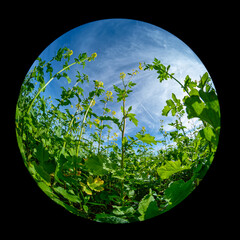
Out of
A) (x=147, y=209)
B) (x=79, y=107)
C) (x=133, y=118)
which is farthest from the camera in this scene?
(x=79, y=107)

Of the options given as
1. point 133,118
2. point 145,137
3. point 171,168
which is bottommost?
point 171,168

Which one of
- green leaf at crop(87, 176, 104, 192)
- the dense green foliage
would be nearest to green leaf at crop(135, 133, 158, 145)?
the dense green foliage

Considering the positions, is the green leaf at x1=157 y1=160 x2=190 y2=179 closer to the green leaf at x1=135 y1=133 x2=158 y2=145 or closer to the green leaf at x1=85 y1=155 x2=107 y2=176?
the green leaf at x1=135 y1=133 x2=158 y2=145

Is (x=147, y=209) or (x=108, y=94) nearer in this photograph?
(x=147, y=209)

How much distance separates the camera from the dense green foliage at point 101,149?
1.06m

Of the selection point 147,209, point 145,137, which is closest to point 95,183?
point 147,209

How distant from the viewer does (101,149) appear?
4.04 ft

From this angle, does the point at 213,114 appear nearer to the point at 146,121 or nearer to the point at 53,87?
the point at 146,121

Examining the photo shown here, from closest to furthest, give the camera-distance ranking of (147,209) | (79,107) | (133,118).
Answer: (147,209) < (133,118) < (79,107)

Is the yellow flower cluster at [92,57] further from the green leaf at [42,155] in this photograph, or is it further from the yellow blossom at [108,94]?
the green leaf at [42,155]

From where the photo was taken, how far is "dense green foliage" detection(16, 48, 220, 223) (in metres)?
1.06

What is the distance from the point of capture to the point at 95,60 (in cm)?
121

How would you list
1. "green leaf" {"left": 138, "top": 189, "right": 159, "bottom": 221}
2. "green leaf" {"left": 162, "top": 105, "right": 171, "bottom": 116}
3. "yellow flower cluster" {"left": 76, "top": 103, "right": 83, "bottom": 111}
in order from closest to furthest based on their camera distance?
"green leaf" {"left": 138, "top": 189, "right": 159, "bottom": 221}
"green leaf" {"left": 162, "top": 105, "right": 171, "bottom": 116}
"yellow flower cluster" {"left": 76, "top": 103, "right": 83, "bottom": 111}

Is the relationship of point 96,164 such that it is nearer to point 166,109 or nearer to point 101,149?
point 101,149
